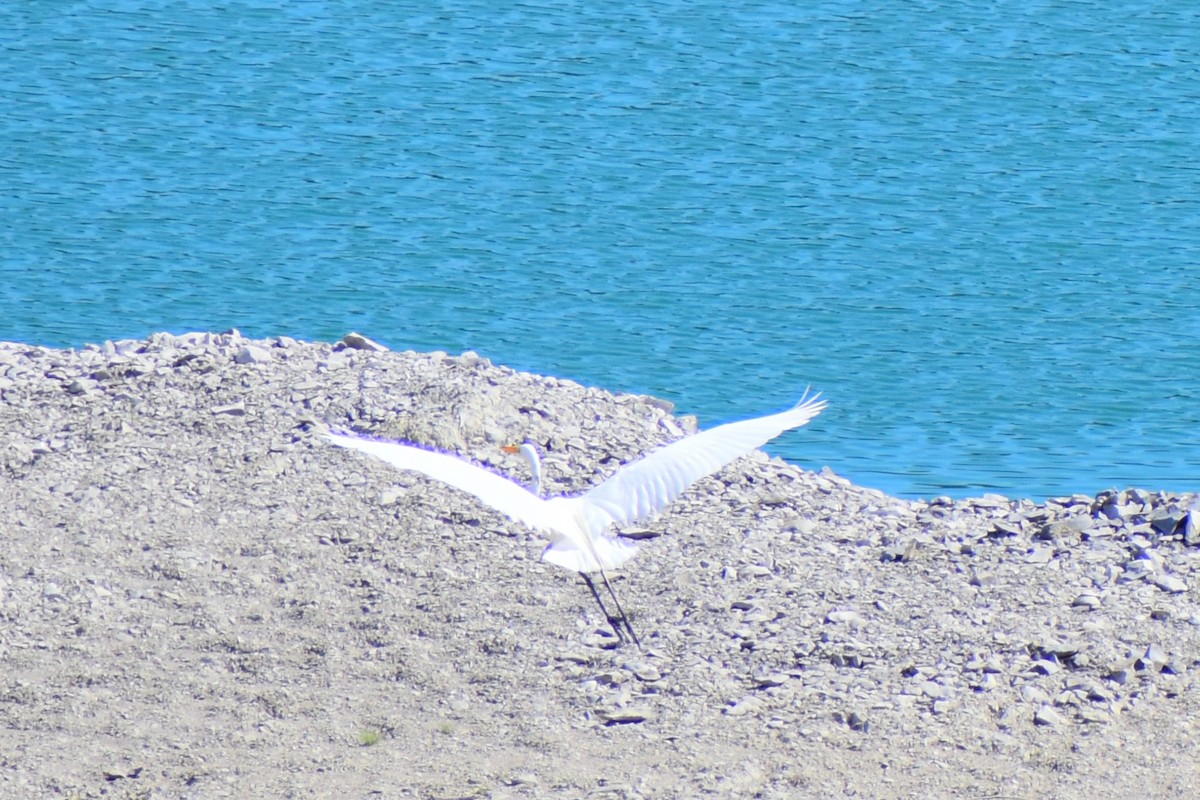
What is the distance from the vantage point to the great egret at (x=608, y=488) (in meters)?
8.30

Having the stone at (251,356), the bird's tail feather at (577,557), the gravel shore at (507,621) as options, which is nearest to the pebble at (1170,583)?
the gravel shore at (507,621)

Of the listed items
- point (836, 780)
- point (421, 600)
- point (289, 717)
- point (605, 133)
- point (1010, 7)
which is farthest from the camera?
point (1010, 7)

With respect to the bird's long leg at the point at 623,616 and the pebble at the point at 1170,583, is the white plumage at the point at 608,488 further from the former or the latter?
the pebble at the point at 1170,583

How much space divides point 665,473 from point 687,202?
1341 centimetres

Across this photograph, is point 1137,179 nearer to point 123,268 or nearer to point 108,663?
point 123,268

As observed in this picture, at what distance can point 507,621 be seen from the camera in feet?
30.2

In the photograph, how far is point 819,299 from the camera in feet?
62.0

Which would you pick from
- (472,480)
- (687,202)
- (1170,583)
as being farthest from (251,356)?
(687,202)

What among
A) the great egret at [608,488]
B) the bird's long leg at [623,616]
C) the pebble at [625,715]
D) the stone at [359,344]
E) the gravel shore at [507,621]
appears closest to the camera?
the gravel shore at [507,621]

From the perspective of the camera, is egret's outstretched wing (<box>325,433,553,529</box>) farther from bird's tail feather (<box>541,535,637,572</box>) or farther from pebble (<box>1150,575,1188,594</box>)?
pebble (<box>1150,575,1188,594</box>)

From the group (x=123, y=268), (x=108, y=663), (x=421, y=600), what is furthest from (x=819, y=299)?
(x=108, y=663)

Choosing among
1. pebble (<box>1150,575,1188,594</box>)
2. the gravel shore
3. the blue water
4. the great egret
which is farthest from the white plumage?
the blue water

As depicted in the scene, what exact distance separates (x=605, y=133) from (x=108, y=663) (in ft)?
51.9

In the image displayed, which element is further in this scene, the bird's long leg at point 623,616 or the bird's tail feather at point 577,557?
the bird's long leg at point 623,616
